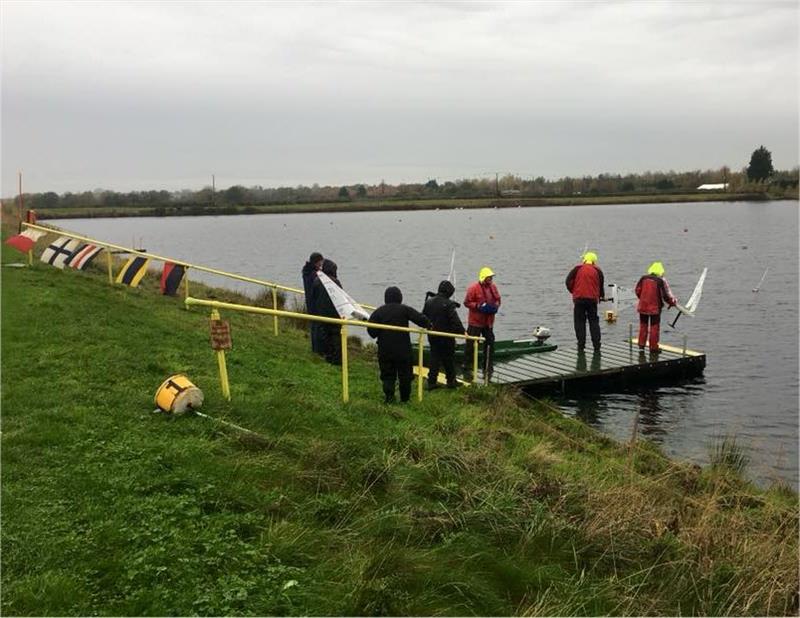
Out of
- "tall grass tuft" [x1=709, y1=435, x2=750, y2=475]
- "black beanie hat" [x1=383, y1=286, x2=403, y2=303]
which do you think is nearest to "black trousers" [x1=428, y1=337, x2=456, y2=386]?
"black beanie hat" [x1=383, y1=286, x2=403, y2=303]

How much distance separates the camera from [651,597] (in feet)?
17.7

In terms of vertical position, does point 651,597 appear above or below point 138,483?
below

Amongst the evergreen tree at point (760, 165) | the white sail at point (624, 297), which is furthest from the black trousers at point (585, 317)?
the evergreen tree at point (760, 165)

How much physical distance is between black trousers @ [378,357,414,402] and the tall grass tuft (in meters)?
4.46

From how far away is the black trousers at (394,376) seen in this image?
10.2 metres

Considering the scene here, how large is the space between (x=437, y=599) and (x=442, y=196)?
153145mm

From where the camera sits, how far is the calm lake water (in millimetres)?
14102

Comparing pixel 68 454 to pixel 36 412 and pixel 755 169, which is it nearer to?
pixel 36 412

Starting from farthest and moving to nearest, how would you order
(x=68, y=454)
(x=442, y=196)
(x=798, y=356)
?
1. (x=442, y=196)
2. (x=798, y=356)
3. (x=68, y=454)

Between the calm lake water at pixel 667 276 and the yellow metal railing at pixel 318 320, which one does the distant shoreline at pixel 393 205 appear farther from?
the yellow metal railing at pixel 318 320

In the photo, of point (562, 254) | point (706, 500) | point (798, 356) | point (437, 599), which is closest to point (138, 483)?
point (437, 599)

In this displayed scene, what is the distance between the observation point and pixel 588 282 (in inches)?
632

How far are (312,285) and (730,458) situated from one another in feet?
23.8

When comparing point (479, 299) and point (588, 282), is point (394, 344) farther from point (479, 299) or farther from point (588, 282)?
point (588, 282)
